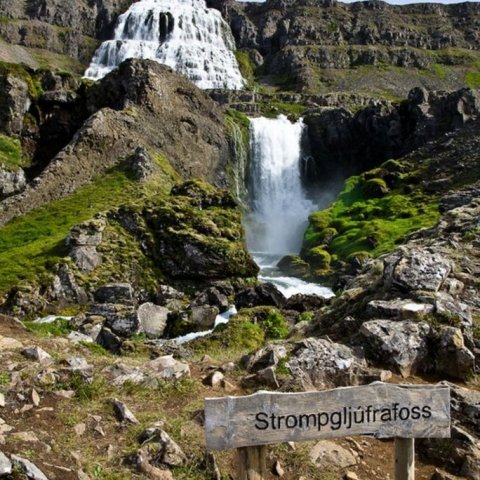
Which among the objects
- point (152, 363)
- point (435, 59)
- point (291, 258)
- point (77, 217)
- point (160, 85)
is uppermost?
point (435, 59)

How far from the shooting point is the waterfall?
63781 millimetres

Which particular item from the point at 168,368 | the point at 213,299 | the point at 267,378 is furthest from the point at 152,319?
the point at 267,378

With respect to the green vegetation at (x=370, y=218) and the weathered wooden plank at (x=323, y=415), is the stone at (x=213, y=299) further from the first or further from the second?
the weathered wooden plank at (x=323, y=415)

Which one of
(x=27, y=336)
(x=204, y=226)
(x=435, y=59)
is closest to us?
(x=27, y=336)

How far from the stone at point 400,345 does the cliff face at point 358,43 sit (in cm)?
Result: 13996

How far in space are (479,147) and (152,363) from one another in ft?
191

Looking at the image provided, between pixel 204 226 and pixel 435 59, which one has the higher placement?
pixel 435 59

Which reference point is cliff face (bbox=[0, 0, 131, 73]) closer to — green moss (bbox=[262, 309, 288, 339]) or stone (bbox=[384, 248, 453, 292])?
green moss (bbox=[262, 309, 288, 339])

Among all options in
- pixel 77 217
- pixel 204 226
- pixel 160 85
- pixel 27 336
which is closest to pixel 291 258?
pixel 204 226

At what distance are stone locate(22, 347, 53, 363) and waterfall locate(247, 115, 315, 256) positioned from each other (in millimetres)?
50544

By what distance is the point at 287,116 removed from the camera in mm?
84062

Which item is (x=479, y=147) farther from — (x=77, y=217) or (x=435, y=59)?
(x=435, y=59)

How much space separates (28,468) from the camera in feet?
23.8

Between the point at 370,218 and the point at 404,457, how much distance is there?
48789 millimetres
